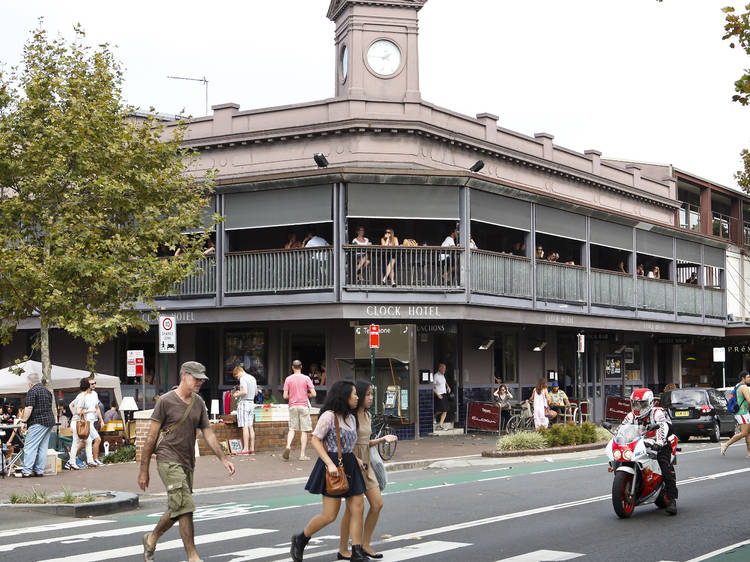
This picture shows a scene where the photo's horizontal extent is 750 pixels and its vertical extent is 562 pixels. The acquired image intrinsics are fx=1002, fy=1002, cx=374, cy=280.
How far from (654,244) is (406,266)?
1304 centimetres

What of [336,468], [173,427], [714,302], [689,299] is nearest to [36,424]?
[173,427]

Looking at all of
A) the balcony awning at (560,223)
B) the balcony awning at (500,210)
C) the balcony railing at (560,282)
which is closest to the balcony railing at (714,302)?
the balcony awning at (560,223)

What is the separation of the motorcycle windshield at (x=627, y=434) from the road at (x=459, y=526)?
2.99ft

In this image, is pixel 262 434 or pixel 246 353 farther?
pixel 246 353

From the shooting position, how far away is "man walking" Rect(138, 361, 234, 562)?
8656mm

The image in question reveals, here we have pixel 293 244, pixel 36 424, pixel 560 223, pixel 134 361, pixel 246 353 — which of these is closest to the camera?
pixel 36 424

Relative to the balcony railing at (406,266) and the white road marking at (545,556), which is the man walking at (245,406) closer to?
the balcony railing at (406,266)

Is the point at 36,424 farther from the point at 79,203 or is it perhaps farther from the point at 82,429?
the point at 79,203

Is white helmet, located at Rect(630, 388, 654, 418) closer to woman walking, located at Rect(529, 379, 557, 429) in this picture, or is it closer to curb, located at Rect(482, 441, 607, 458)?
curb, located at Rect(482, 441, 607, 458)

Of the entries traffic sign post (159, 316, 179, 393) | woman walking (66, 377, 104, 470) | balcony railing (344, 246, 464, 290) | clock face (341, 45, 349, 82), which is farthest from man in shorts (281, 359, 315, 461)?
clock face (341, 45, 349, 82)

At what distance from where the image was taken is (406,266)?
25453 millimetres

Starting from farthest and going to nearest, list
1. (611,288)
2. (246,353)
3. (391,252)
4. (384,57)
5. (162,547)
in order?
1. (611,288)
2. (246,353)
3. (384,57)
4. (391,252)
5. (162,547)

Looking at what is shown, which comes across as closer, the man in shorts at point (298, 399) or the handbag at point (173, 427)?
the handbag at point (173, 427)

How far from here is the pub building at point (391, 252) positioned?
83.1 ft
